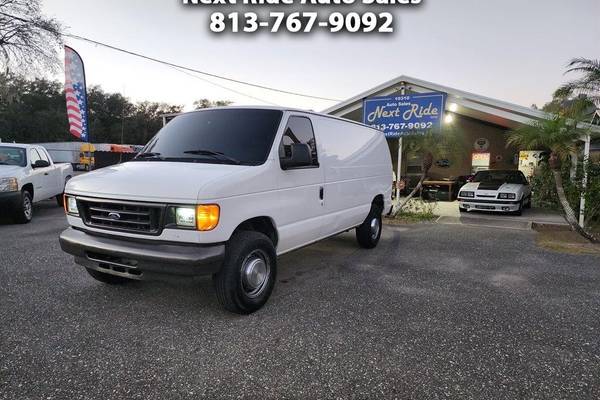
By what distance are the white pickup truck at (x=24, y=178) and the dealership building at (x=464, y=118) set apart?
8.74 meters

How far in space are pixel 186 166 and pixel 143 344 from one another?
5.35 feet

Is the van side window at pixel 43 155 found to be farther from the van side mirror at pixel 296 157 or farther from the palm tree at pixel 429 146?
the palm tree at pixel 429 146

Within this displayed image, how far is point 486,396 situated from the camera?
99.0 inches

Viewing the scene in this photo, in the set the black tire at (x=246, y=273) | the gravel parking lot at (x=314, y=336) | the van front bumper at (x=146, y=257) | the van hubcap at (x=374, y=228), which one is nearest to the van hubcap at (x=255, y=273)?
the black tire at (x=246, y=273)

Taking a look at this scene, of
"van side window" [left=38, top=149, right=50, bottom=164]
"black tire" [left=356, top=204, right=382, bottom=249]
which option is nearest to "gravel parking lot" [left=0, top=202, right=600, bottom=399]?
"black tire" [left=356, top=204, right=382, bottom=249]

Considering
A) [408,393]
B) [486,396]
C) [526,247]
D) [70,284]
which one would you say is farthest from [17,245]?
[526,247]

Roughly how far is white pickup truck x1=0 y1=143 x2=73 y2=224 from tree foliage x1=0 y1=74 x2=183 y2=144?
80.5ft

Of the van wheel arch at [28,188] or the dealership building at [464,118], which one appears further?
the dealership building at [464,118]

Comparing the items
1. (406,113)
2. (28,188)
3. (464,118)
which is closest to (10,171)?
(28,188)

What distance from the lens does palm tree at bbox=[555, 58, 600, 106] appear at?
9.28 meters

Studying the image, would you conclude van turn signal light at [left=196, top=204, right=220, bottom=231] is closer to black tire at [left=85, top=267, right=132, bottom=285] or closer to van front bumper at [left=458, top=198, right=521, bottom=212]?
black tire at [left=85, top=267, right=132, bottom=285]

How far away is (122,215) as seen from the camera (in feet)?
11.1

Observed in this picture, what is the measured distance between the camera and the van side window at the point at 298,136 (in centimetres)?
404

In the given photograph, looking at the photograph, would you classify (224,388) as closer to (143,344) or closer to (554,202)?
(143,344)
